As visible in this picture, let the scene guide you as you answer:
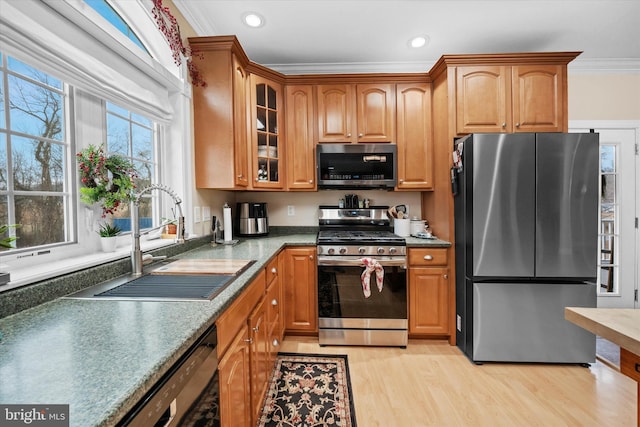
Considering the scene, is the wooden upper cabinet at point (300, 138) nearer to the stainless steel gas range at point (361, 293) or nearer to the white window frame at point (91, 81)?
the stainless steel gas range at point (361, 293)

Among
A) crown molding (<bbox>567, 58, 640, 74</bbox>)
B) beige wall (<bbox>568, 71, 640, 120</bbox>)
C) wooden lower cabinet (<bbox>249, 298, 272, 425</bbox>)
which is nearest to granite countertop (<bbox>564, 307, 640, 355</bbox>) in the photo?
wooden lower cabinet (<bbox>249, 298, 272, 425</bbox>)

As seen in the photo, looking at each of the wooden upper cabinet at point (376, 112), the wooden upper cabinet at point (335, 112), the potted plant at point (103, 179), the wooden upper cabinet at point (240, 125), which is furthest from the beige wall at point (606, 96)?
the potted plant at point (103, 179)

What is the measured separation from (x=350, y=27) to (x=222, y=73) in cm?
107

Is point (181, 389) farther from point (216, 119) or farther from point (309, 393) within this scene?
point (216, 119)

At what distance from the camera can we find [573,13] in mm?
2141

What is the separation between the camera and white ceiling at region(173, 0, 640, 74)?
205 cm

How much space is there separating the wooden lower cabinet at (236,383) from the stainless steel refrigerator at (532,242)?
5.61 feet

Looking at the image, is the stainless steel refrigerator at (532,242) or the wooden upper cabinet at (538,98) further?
the wooden upper cabinet at (538,98)

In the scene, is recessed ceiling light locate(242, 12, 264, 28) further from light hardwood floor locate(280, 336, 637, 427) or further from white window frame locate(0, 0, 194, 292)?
light hardwood floor locate(280, 336, 637, 427)

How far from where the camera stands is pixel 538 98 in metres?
2.35

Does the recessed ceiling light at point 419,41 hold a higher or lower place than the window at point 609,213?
higher

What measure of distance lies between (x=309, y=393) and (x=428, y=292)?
1.24 meters

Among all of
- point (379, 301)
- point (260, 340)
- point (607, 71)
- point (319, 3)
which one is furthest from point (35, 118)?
point (607, 71)

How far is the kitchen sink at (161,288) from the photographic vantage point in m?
A: 1.04
